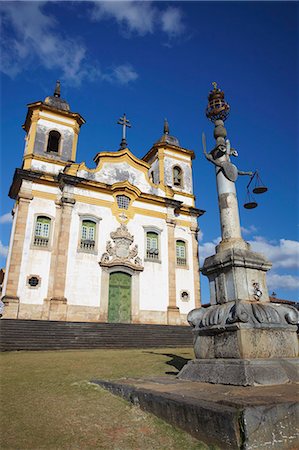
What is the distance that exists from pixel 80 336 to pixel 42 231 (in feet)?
21.8

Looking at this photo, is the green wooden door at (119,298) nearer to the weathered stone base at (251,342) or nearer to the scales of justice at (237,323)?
the scales of justice at (237,323)

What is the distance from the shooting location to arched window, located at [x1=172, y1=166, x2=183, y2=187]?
937 inches

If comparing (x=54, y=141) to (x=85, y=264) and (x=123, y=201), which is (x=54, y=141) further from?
(x=85, y=264)

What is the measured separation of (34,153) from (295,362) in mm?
18311

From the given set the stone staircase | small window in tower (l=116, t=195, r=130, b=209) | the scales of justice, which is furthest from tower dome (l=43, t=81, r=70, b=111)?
the scales of justice

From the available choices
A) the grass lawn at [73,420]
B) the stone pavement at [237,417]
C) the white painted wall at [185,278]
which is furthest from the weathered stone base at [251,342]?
the white painted wall at [185,278]

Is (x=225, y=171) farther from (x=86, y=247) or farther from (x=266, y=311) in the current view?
(x=86, y=247)

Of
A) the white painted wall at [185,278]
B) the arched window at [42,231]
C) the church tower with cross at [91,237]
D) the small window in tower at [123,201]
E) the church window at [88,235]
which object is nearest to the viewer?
the church tower with cross at [91,237]

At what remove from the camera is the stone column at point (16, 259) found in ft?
49.5

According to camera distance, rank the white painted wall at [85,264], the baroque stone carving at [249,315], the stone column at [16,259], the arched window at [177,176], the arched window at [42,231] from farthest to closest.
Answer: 1. the arched window at [177,176]
2. the arched window at [42,231]
3. the white painted wall at [85,264]
4. the stone column at [16,259]
5. the baroque stone carving at [249,315]

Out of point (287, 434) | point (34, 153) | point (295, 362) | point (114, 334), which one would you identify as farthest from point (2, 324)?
point (287, 434)

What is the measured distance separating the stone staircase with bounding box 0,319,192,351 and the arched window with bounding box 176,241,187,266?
219 inches

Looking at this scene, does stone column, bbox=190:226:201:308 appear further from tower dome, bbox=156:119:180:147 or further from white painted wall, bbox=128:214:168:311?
tower dome, bbox=156:119:180:147

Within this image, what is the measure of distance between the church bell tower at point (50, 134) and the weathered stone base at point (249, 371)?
55.6 ft
